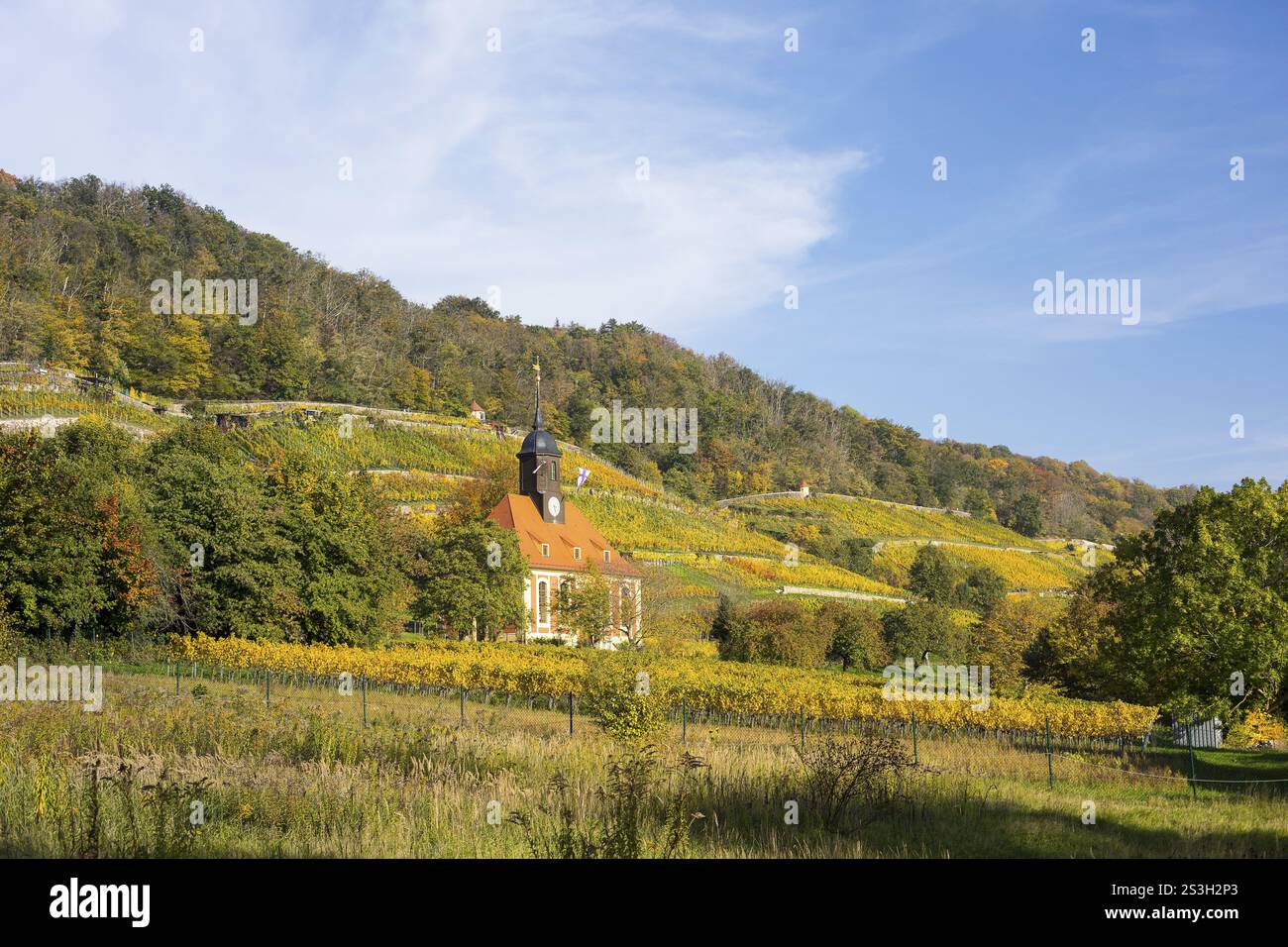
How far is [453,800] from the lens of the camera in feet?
34.9

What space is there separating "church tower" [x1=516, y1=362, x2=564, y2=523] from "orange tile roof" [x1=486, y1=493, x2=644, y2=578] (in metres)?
0.57

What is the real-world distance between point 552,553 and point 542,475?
632 cm

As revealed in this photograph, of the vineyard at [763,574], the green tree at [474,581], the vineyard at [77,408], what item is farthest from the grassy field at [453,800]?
the vineyard at [763,574]

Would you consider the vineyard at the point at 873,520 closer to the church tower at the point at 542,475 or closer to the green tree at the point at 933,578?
the green tree at the point at 933,578

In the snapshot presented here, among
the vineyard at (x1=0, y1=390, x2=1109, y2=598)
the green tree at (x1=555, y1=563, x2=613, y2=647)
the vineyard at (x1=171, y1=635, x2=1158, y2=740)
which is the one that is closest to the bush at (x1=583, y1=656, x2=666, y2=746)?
the vineyard at (x1=171, y1=635, x2=1158, y2=740)

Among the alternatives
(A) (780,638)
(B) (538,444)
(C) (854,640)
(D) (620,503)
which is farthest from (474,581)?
(D) (620,503)

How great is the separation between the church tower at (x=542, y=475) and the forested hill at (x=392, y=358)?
39546 millimetres

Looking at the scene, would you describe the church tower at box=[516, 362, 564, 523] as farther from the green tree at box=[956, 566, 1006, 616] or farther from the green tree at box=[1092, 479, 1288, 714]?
the green tree at box=[1092, 479, 1288, 714]

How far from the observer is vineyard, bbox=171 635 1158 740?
30469 millimetres

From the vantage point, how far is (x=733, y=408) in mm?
158250

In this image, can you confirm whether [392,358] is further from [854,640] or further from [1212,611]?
[1212,611]

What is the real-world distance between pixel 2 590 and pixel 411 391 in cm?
8363
